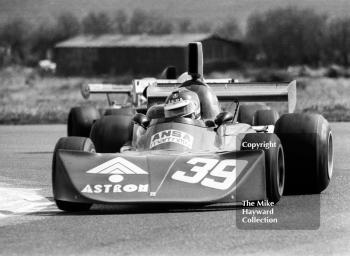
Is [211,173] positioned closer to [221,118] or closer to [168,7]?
[221,118]

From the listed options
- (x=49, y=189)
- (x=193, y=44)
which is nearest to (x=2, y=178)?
(x=49, y=189)

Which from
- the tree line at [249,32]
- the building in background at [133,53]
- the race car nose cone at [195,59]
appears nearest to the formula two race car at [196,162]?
the race car nose cone at [195,59]

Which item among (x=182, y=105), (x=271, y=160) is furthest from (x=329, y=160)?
(x=271, y=160)

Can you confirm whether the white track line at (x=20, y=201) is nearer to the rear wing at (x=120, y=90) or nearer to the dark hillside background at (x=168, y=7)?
the rear wing at (x=120, y=90)

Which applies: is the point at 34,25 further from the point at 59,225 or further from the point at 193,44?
the point at 59,225

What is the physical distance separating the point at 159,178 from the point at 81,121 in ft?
33.2

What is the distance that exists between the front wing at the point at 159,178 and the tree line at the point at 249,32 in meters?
33.7

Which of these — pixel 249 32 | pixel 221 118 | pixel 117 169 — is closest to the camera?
pixel 117 169

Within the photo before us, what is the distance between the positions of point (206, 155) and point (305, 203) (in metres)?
1.21

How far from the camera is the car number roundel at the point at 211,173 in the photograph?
39.0 feet

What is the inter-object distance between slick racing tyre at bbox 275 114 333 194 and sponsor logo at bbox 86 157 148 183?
7.44ft

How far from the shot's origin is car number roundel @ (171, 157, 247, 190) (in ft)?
39.0

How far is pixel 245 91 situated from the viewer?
18359 millimetres

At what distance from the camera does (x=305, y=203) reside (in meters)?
12.8
